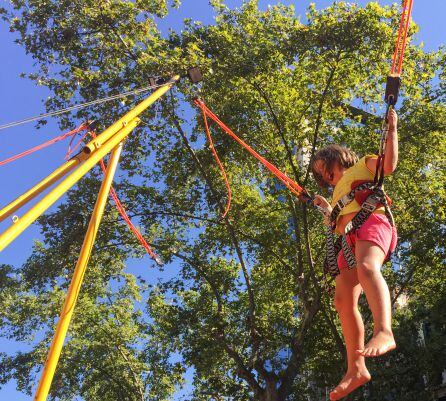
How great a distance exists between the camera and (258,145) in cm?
1491

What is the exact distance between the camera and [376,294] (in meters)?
3.33

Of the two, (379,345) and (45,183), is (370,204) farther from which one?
(45,183)

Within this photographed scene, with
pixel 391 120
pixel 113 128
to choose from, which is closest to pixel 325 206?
pixel 391 120

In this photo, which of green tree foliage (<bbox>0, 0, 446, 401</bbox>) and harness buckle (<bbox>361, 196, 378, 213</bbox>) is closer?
harness buckle (<bbox>361, 196, 378, 213</bbox>)

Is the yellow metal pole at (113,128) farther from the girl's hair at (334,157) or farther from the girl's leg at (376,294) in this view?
the girl's leg at (376,294)

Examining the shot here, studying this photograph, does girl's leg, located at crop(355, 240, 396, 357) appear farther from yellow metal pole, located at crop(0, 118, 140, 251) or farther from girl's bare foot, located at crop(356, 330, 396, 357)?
yellow metal pole, located at crop(0, 118, 140, 251)

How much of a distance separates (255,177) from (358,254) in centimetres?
1272

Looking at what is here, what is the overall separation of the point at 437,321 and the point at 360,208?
1222cm

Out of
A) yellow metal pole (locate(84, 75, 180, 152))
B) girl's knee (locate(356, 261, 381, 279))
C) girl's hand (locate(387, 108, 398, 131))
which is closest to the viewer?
girl's knee (locate(356, 261, 381, 279))

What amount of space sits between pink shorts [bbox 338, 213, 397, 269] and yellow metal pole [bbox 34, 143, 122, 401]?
1.97 meters

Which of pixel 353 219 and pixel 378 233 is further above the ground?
pixel 353 219

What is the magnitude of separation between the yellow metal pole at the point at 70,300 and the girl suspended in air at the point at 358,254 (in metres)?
1.75

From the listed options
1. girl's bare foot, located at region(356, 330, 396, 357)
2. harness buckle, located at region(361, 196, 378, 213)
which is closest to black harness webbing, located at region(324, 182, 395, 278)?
harness buckle, located at region(361, 196, 378, 213)

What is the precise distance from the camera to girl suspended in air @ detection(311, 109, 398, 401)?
10.7 feet
